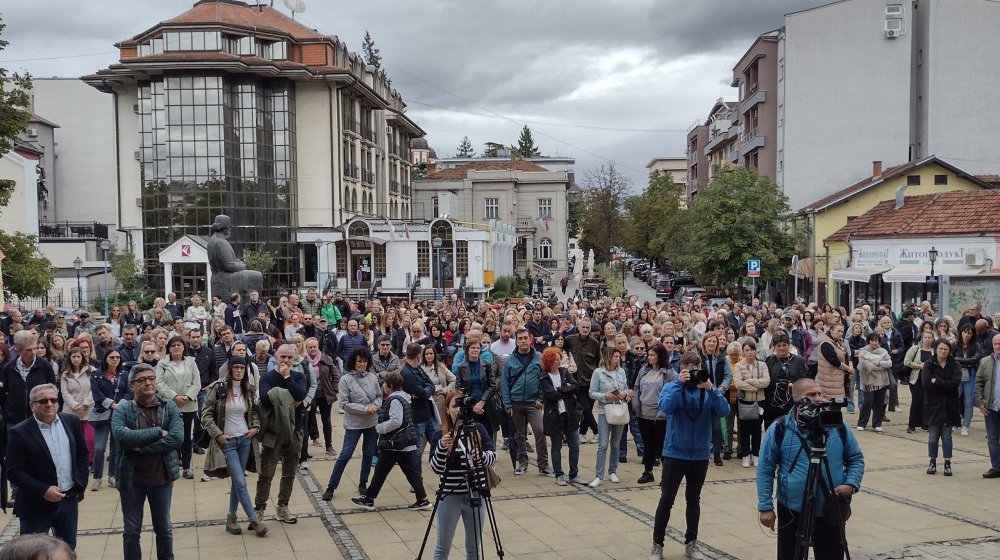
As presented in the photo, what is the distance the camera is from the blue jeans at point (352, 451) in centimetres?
987

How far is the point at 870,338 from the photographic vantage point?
14453 millimetres

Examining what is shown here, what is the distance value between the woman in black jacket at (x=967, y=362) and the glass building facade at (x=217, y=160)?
42.8 metres

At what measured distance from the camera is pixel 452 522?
6.71m

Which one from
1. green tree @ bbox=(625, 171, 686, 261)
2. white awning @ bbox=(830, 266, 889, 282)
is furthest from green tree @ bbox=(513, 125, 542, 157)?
white awning @ bbox=(830, 266, 889, 282)

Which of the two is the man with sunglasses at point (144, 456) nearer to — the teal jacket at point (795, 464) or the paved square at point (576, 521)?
the paved square at point (576, 521)

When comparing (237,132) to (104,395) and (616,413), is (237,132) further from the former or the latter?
(616,413)

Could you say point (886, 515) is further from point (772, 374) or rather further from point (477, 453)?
point (477, 453)

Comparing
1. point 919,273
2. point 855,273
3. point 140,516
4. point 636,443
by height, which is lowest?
point 636,443

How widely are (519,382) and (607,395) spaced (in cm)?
113

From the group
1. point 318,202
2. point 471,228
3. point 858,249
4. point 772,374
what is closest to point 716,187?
point 858,249

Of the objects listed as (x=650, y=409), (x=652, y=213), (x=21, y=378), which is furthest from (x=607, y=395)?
(x=652, y=213)

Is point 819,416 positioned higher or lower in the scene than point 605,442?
higher

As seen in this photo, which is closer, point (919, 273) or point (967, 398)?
point (967, 398)

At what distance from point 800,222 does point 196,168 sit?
3231cm
